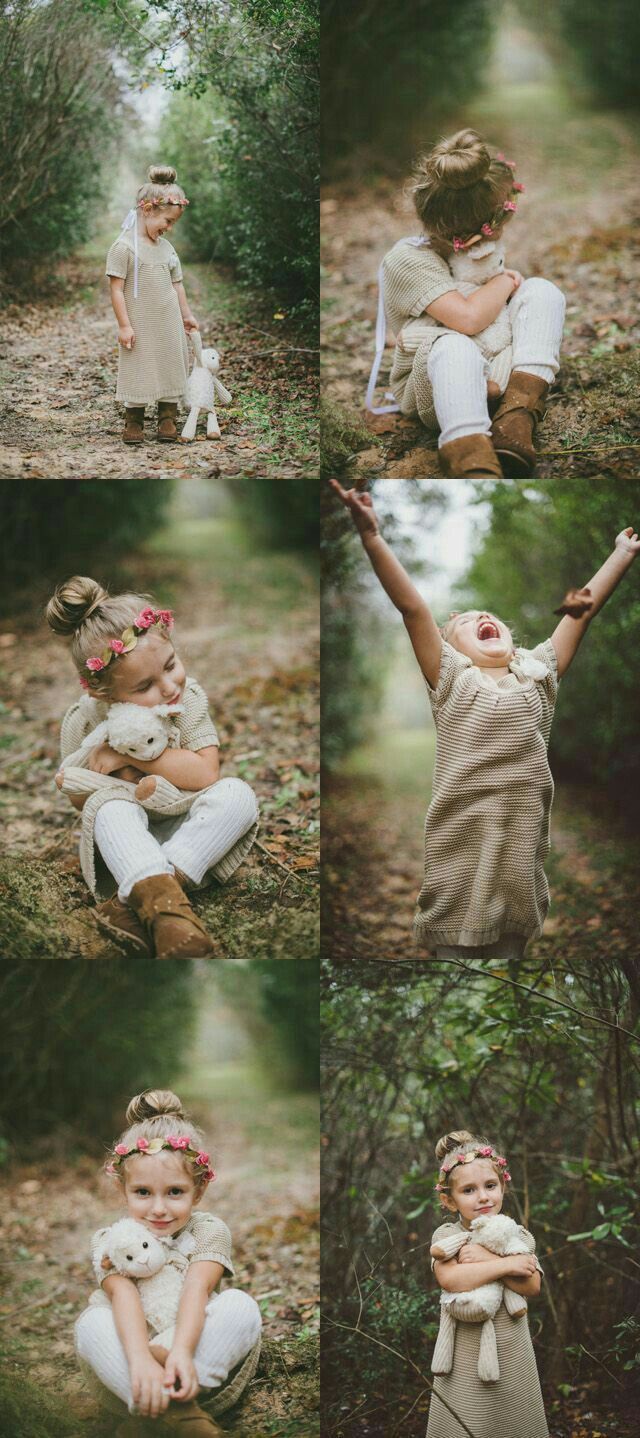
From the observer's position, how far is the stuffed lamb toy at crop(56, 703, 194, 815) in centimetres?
427

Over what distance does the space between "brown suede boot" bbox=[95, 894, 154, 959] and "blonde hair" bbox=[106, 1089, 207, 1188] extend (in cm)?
50

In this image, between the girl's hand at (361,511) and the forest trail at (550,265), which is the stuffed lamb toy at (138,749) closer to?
the girl's hand at (361,511)

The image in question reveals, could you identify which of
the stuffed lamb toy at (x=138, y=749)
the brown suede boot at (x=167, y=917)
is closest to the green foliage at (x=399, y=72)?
the stuffed lamb toy at (x=138, y=749)

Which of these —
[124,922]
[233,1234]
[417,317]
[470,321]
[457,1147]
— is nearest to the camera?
[457,1147]

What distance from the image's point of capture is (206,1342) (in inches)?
152

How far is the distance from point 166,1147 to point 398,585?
1.88m

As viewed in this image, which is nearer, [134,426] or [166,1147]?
[166,1147]

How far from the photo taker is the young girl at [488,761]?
4141mm

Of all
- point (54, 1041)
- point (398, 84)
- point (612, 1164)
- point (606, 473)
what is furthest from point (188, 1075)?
point (398, 84)

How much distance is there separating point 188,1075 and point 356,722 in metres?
1.93

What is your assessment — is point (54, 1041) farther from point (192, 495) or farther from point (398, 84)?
point (398, 84)

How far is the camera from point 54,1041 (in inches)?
236

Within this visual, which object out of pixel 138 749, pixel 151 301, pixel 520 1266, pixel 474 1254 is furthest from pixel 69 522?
pixel 520 1266

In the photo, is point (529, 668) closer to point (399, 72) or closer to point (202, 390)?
point (202, 390)
